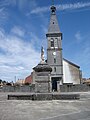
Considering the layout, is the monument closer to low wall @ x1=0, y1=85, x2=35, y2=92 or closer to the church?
low wall @ x1=0, y1=85, x2=35, y2=92

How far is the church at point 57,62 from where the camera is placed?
57.2 metres

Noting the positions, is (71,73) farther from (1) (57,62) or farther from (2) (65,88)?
(2) (65,88)

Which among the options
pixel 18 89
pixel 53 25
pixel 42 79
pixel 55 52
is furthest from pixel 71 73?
pixel 42 79

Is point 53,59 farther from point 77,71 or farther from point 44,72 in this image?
point 44,72

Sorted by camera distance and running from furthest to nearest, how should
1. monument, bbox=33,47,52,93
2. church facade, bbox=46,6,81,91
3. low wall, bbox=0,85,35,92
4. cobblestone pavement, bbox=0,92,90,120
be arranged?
1. church facade, bbox=46,6,81,91
2. low wall, bbox=0,85,35,92
3. monument, bbox=33,47,52,93
4. cobblestone pavement, bbox=0,92,90,120

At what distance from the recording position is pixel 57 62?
5859 centimetres

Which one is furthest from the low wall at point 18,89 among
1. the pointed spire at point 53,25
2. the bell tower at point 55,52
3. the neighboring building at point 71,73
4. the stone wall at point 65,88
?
the pointed spire at point 53,25

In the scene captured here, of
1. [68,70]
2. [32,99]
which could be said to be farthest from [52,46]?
[32,99]

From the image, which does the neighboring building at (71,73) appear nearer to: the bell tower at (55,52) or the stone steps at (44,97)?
the bell tower at (55,52)

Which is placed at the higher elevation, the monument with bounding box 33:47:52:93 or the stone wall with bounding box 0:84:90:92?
the monument with bounding box 33:47:52:93

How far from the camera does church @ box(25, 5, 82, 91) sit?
57188 millimetres

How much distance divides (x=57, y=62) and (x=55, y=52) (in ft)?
10.3

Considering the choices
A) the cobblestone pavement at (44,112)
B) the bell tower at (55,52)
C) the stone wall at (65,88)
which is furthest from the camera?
the bell tower at (55,52)

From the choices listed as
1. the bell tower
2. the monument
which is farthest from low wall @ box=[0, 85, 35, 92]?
the monument
